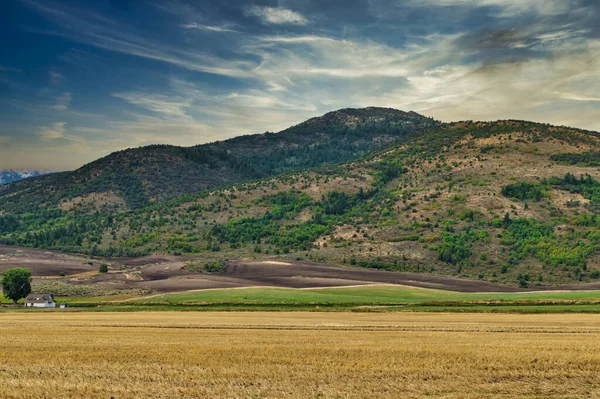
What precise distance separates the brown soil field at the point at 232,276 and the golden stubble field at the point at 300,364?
65.8 meters

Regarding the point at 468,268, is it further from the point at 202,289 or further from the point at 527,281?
the point at 202,289

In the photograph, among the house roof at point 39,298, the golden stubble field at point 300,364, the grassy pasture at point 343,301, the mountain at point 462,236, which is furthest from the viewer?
the mountain at point 462,236

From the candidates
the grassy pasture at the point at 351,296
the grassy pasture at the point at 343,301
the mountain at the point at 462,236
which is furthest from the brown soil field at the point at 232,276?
the mountain at the point at 462,236

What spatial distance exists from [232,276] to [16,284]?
1739 inches

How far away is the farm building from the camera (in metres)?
91.7

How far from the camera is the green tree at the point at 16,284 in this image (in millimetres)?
98188

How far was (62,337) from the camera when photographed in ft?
135

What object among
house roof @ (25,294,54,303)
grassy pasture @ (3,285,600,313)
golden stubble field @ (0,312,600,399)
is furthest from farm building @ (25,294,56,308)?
golden stubble field @ (0,312,600,399)

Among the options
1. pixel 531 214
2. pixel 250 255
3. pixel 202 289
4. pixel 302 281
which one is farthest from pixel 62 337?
pixel 531 214

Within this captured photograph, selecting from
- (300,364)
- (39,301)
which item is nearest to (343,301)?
(39,301)

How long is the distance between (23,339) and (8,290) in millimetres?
66402

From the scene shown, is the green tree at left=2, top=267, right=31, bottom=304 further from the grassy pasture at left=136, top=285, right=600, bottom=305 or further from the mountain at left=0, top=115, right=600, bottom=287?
the mountain at left=0, top=115, right=600, bottom=287

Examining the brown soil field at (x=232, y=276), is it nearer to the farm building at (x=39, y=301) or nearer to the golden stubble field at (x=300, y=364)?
the farm building at (x=39, y=301)

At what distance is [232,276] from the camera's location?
126250 mm
